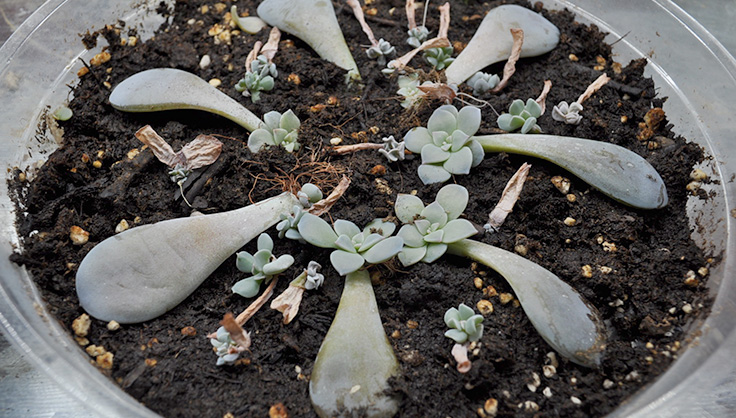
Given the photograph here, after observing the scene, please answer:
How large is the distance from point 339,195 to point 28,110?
1.02m

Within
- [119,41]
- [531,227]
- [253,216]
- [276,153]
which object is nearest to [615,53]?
[531,227]

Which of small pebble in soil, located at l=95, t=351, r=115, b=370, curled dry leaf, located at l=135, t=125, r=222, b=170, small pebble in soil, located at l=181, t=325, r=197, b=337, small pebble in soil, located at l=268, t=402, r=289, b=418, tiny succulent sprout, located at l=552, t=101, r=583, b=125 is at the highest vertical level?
tiny succulent sprout, located at l=552, t=101, r=583, b=125

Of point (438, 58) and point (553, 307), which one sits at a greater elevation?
point (438, 58)

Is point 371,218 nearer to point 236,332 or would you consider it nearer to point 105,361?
point 236,332

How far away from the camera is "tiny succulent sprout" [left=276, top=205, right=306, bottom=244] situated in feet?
4.48

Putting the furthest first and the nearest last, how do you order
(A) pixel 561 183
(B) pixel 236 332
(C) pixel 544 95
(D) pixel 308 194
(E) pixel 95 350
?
(C) pixel 544 95 < (A) pixel 561 183 < (D) pixel 308 194 < (E) pixel 95 350 < (B) pixel 236 332

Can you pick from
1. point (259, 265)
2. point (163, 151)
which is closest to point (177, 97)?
point (163, 151)

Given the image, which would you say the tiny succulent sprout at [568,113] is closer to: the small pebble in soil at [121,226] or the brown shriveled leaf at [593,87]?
the brown shriveled leaf at [593,87]

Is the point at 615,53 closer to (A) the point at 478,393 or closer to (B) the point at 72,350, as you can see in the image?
(A) the point at 478,393

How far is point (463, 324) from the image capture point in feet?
4.08

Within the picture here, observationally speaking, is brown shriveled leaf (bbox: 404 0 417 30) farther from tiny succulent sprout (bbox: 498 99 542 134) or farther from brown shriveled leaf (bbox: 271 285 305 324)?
→ brown shriveled leaf (bbox: 271 285 305 324)

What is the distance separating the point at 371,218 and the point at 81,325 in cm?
74

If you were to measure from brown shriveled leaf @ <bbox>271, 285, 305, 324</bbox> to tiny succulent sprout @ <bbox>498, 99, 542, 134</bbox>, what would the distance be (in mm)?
755

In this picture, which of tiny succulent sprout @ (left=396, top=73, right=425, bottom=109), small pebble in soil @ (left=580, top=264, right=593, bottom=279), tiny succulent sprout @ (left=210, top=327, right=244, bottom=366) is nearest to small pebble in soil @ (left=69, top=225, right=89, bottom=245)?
tiny succulent sprout @ (left=210, top=327, right=244, bottom=366)
